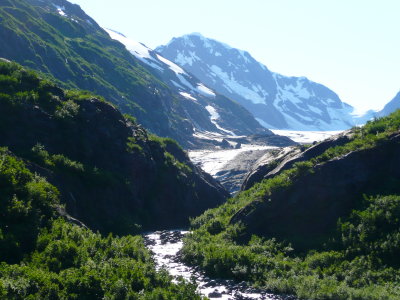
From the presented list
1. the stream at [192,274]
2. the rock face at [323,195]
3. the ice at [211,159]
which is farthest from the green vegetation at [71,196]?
the ice at [211,159]

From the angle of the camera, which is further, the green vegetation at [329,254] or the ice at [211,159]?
the ice at [211,159]

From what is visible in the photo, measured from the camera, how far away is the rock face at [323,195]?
108 feet

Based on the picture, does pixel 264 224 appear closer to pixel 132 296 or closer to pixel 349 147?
pixel 349 147

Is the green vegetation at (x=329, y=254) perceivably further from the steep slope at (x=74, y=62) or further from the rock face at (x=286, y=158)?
the steep slope at (x=74, y=62)

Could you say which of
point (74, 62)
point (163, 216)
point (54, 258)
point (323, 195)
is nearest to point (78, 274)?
point (54, 258)

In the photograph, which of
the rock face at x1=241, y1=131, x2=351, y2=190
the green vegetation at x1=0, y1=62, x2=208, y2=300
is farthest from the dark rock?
the rock face at x1=241, y1=131, x2=351, y2=190

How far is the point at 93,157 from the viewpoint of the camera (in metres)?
45.8

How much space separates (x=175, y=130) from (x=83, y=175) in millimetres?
151461

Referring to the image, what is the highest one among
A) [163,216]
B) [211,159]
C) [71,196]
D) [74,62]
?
[74,62]

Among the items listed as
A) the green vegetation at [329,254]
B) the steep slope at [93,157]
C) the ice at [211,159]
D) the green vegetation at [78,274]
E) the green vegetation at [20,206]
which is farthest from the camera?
the ice at [211,159]

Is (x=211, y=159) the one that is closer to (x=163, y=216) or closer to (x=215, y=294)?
(x=163, y=216)

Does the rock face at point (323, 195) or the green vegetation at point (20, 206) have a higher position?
the rock face at point (323, 195)

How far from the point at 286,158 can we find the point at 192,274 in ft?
83.1

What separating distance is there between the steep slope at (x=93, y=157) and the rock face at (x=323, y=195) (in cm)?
1411
